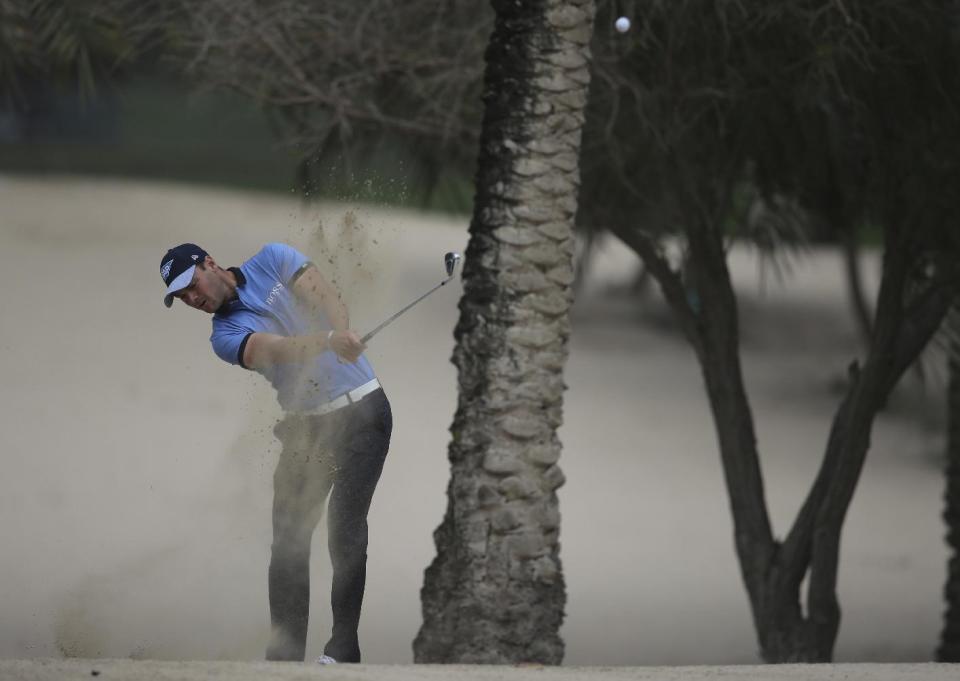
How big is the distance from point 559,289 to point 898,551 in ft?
25.2

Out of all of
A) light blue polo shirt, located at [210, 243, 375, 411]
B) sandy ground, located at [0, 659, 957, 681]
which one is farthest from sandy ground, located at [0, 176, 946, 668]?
sandy ground, located at [0, 659, 957, 681]

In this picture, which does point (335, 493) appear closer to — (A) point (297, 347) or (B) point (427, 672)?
(A) point (297, 347)

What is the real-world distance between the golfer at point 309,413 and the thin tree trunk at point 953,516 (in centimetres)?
476

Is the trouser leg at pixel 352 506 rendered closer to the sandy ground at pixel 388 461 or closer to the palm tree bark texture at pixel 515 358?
the sandy ground at pixel 388 461

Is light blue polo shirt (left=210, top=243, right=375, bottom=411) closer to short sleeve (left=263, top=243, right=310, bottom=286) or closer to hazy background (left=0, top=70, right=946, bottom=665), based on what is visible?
short sleeve (left=263, top=243, right=310, bottom=286)

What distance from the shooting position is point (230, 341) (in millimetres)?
4887

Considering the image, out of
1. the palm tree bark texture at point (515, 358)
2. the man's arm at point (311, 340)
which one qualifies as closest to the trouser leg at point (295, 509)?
the man's arm at point (311, 340)

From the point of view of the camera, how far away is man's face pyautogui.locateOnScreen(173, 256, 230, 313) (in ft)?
16.1

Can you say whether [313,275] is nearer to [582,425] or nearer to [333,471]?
[333,471]

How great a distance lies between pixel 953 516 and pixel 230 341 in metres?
5.67

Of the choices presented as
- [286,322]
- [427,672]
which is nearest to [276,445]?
[286,322]

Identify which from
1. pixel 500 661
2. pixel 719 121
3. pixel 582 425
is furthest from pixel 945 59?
pixel 582 425

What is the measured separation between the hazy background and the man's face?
2.75 feet

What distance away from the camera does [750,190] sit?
9859 millimetres
